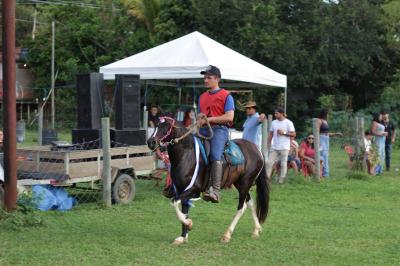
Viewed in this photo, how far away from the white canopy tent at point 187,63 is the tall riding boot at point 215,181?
6.11m

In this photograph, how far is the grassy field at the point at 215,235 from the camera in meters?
6.98

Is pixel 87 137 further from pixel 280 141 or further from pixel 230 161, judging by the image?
pixel 230 161

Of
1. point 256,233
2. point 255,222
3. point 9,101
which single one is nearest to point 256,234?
point 256,233

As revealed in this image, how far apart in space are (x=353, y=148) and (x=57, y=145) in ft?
29.0

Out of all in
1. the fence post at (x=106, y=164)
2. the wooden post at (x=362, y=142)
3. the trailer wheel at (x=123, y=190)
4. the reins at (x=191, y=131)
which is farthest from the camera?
the wooden post at (x=362, y=142)

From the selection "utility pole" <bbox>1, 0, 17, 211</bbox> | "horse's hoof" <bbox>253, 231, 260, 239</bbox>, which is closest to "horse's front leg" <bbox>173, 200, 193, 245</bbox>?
"horse's hoof" <bbox>253, 231, 260, 239</bbox>

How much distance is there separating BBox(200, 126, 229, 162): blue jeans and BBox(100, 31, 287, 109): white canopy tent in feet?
19.4

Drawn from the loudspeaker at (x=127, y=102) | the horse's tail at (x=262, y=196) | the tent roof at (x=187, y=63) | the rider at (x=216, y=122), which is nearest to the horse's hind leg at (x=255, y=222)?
the horse's tail at (x=262, y=196)

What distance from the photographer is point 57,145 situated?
456 inches

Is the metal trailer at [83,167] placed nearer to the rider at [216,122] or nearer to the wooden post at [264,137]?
the rider at [216,122]

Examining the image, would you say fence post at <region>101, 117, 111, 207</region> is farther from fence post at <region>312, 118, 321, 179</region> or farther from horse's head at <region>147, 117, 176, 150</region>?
fence post at <region>312, 118, 321, 179</region>

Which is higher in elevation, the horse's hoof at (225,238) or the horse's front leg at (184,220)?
the horse's front leg at (184,220)

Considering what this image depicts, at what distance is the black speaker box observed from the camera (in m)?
11.6

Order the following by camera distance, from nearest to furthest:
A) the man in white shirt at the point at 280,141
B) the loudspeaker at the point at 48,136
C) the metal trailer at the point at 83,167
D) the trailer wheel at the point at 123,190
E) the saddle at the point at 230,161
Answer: the saddle at the point at 230,161 < the metal trailer at the point at 83,167 < the trailer wheel at the point at 123,190 < the man in white shirt at the point at 280,141 < the loudspeaker at the point at 48,136
